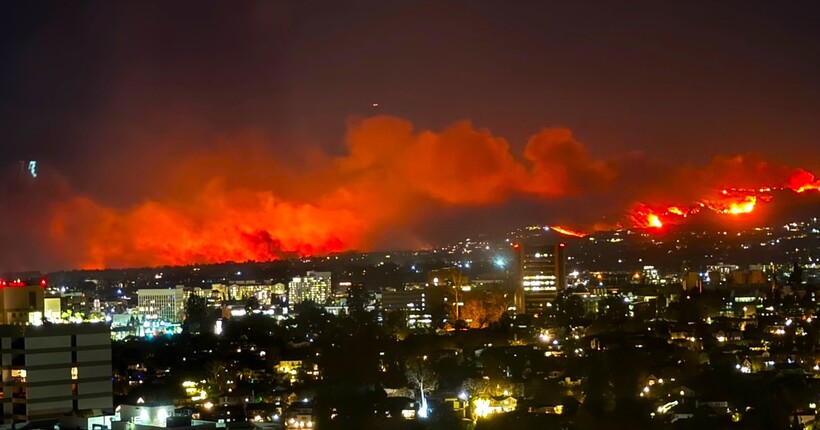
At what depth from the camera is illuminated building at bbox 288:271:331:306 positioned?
5144cm

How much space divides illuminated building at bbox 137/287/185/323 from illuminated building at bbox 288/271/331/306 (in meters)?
4.04

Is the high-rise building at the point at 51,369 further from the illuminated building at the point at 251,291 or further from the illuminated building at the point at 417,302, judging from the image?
the illuminated building at the point at 251,291

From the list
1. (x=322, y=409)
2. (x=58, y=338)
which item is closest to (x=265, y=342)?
(x=322, y=409)

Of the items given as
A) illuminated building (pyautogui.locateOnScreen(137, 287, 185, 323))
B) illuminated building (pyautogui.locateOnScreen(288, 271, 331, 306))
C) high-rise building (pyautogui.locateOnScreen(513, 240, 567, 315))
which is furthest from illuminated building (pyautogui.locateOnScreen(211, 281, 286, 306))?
high-rise building (pyautogui.locateOnScreen(513, 240, 567, 315))

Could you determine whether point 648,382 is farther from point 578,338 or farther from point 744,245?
point 744,245

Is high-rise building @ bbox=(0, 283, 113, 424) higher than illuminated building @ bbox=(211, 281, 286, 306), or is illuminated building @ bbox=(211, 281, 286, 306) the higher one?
illuminated building @ bbox=(211, 281, 286, 306)

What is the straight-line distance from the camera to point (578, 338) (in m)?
25.8

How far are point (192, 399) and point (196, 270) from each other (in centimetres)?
5454

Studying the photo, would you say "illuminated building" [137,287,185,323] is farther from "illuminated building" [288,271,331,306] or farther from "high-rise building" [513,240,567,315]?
"high-rise building" [513,240,567,315]

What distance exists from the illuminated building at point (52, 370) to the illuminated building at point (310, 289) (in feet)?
123

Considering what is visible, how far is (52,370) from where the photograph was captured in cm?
1193

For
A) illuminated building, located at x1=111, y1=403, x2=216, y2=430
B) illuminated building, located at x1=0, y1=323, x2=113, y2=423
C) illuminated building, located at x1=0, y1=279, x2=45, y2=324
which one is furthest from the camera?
illuminated building, located at x1=0, y1=279, x2=45, y2=324

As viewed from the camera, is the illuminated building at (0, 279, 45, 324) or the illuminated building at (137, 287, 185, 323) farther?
the illuminated building at (137, 287, 185, 323)

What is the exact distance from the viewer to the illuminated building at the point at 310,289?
5144cm
